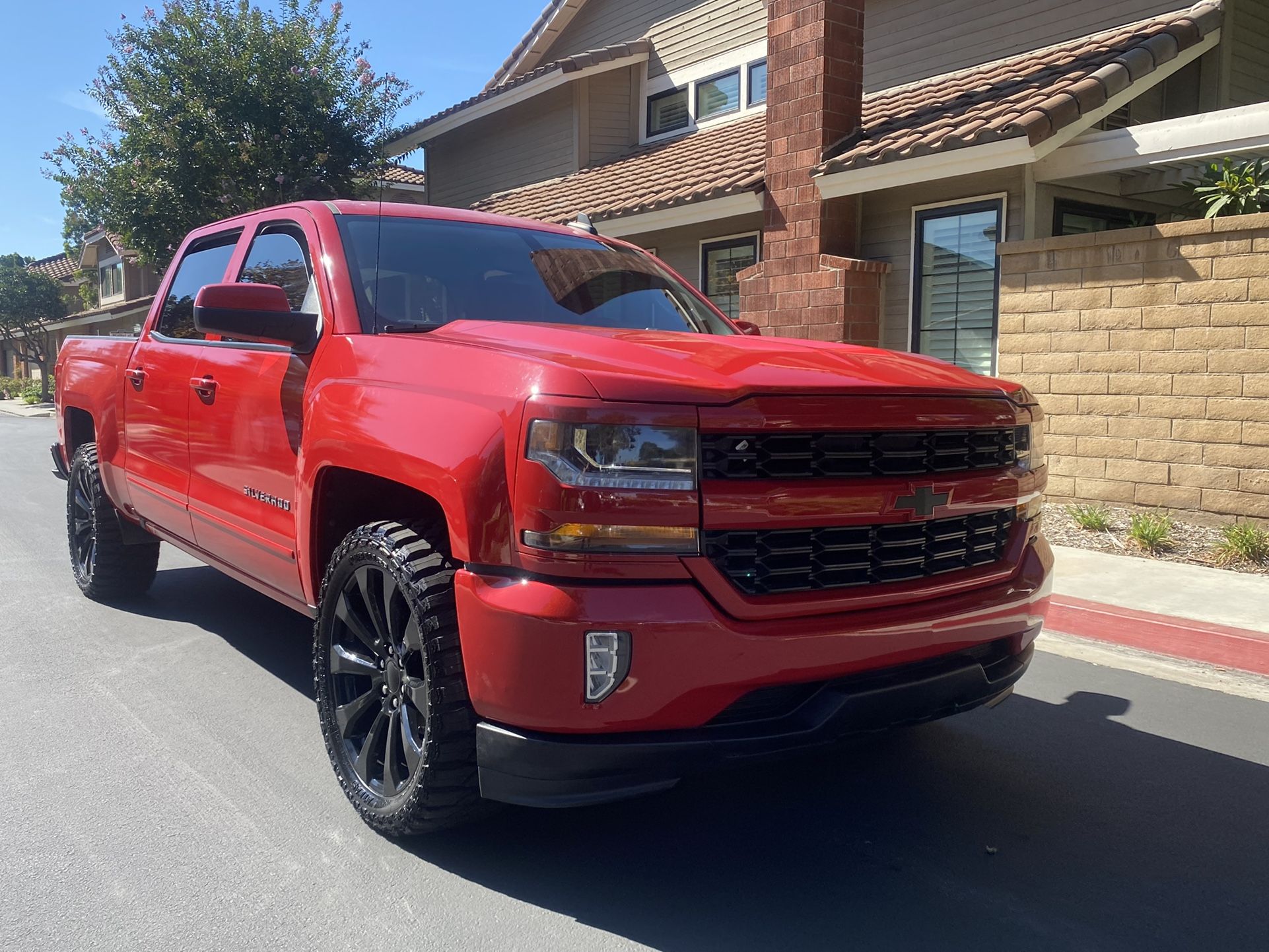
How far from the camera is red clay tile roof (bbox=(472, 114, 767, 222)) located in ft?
37.8

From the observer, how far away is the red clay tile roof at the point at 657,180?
1152 cm

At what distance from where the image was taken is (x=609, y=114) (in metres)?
16.8

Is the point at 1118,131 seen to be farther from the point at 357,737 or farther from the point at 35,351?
the point at 35,351

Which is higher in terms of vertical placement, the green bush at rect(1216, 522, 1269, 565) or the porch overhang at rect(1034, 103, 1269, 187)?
the porch overhang at rect(1034, 103, 1269, 187)

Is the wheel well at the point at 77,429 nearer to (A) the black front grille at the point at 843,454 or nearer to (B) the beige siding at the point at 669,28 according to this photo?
(A) the black front grille at the point at 843,454

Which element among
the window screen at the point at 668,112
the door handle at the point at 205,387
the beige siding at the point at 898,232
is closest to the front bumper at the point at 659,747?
the door handle at the point at 205,387

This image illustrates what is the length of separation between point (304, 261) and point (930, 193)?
753 centimetres

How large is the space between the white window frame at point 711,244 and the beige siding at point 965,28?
2489mm

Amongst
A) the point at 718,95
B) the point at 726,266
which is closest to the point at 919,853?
the point at 726,266

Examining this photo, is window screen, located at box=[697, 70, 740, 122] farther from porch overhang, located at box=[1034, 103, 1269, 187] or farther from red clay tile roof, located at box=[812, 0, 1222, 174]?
porch overhang, located at box=[1034, 103, 1269, 187]

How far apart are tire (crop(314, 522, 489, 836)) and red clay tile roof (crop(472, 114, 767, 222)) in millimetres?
8561


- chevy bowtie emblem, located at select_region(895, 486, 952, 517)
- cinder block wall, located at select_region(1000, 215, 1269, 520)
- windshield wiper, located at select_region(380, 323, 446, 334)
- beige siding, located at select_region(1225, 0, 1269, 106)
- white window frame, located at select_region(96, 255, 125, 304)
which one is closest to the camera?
chevy bowtie emblem, located at select_region(895, 486, 952, 517)

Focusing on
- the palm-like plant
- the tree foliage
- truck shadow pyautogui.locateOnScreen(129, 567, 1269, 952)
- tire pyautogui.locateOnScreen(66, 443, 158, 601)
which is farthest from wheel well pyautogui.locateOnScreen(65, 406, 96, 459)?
the tree foliage

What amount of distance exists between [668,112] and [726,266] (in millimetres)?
4916
